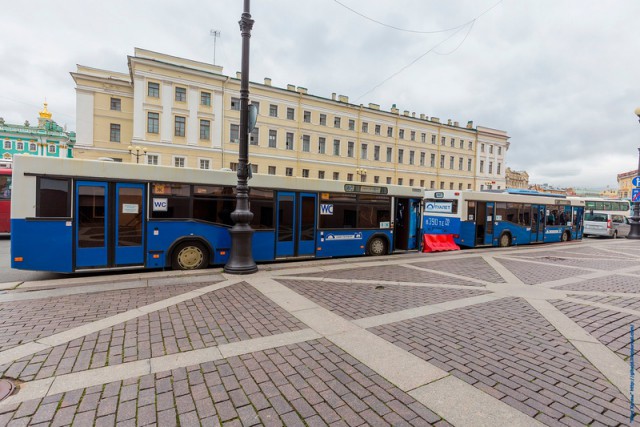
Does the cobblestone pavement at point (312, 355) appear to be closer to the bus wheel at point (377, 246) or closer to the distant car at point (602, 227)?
the bus wheel at point (377, 246)

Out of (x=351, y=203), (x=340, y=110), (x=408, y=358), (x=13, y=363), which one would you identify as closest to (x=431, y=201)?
(x=351, y=203)

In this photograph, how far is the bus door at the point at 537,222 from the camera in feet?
63.5

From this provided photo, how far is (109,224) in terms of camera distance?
807 cm

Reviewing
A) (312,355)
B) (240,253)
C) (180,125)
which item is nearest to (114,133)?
(180,125)

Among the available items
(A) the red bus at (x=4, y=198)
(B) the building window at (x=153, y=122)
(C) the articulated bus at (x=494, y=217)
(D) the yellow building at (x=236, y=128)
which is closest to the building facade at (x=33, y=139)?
(D) the yellow building at (x=236, y=128)

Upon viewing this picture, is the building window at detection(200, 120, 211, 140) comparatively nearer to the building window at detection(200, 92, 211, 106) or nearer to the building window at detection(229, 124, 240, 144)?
the building window at detection(200, 92, 211, 106)

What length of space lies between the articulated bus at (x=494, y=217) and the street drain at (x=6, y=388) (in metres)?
13.9

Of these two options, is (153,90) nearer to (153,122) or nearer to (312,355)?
(153,122)

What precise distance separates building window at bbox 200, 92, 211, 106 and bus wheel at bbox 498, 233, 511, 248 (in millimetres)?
37375

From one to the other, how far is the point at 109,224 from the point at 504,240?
18051mm

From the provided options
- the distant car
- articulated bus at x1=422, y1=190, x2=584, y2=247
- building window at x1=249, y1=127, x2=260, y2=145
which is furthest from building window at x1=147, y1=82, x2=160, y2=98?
the distant car

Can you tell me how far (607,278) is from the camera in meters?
9.34

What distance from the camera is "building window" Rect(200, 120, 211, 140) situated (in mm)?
42156

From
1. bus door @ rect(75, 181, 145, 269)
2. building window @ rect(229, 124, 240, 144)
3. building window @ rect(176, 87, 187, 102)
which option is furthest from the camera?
building window @ rect(229, 124, 240, 144)
